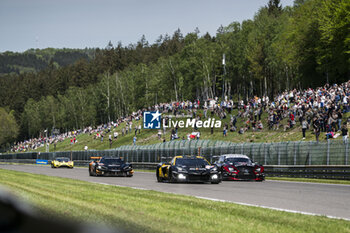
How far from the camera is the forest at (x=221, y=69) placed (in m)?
66.4

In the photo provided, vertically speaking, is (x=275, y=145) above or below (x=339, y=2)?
below

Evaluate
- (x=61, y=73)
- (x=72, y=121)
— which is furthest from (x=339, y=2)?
(x=61, y=73)

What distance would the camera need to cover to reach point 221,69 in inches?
4481

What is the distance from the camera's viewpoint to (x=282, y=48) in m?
77.5

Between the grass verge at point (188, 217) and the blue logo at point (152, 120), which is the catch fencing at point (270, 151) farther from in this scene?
the grass verge at point (188, 217)

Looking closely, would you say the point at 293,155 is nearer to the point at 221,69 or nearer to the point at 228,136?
the point at 228,136

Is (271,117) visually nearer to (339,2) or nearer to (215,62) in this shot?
(339,2)

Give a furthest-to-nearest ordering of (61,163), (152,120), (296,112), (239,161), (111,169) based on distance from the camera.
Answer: (152,120), (61,163), (296,112), (111,169), (239,161)

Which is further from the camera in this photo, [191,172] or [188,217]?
[191,172]

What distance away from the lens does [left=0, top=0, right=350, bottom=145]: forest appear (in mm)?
66375

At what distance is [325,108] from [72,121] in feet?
412

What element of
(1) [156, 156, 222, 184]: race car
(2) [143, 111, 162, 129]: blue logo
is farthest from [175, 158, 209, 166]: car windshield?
(2) [143, 111, 162, 129]: blue logo

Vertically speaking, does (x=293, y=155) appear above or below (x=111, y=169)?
above

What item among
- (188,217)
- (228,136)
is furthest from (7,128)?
(188,217)
